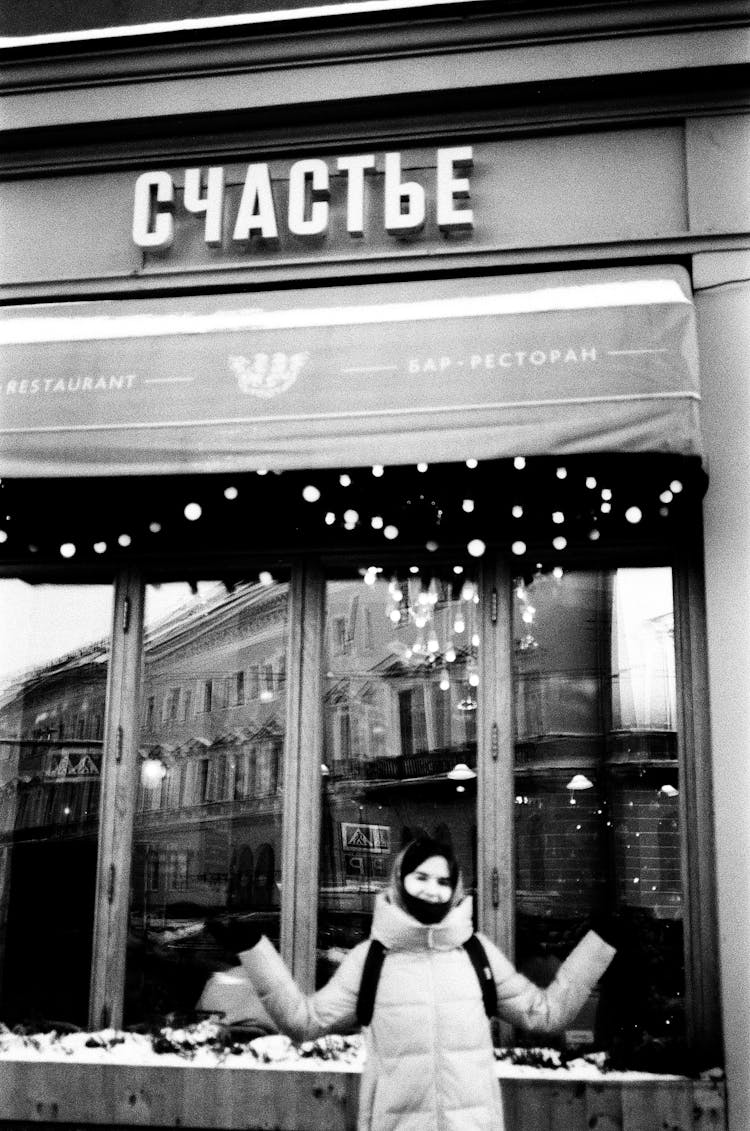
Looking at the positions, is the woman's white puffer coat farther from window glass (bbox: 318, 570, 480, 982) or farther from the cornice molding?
the cornice molding

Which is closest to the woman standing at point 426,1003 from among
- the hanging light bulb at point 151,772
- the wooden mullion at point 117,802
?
the wooden mullion at point 117,802

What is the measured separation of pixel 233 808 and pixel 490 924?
139 centimetres

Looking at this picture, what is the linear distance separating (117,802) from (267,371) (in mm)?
2201

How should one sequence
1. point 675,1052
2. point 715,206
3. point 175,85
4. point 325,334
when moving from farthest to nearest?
point 175,85 < point 715,206 < point 325,334 < point 675,1052

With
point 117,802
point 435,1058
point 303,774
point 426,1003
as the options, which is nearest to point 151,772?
point 117,802

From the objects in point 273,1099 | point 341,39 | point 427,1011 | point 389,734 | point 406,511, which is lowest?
point 273,1099

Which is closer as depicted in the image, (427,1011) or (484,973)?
(427,1011)

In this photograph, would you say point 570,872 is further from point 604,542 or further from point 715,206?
point 715,206

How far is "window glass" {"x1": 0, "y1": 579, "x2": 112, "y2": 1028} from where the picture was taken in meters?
5.49

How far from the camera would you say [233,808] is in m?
5.65

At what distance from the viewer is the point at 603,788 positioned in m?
5.41

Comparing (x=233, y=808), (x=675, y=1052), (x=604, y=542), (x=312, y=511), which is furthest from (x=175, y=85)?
(x=675, y=1052)

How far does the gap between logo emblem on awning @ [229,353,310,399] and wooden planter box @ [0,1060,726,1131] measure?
291 cm

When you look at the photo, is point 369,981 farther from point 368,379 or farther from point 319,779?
point 368,379
